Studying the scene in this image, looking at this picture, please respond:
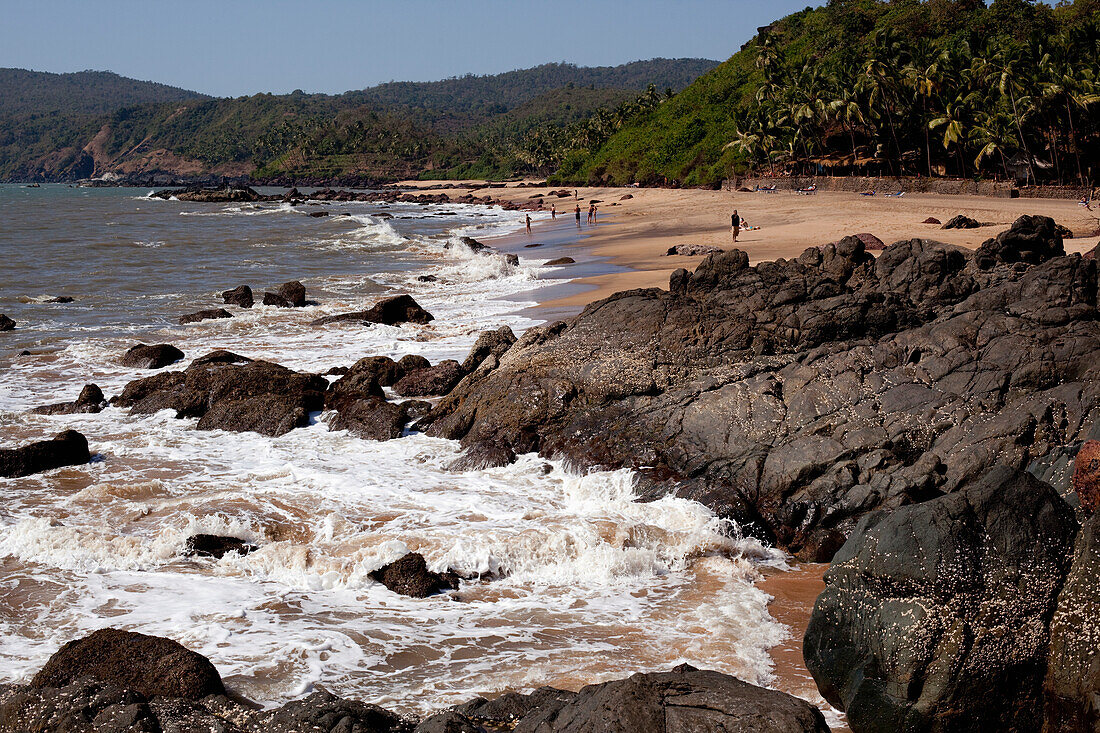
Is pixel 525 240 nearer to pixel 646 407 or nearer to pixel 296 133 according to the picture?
pixel 646 407

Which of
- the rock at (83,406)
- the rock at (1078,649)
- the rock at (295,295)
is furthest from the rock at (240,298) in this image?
the rock at (1078,649)

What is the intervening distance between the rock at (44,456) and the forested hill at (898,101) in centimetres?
3928

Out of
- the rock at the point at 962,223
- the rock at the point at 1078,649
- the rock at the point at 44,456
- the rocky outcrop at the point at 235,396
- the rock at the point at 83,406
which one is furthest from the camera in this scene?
the rock at the point at 962,223

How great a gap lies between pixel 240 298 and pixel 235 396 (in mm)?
12401

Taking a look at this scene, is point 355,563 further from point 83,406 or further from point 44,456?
point 83,406

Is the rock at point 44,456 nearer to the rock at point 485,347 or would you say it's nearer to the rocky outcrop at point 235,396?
the rocky outcrop at point 235,396

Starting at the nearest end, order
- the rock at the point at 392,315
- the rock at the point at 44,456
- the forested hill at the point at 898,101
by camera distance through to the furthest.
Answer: the rock at the point at 44,456 → the rock at the point at 392,315 → the forested hill at the point at 898,101

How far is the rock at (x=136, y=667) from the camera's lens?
20.8 ft

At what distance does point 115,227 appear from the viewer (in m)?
62.3

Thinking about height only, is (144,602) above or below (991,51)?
below

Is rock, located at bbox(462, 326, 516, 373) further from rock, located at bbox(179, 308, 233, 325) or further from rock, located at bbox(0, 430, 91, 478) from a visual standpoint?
rock, located at bbox(179, 308, 233, 325)

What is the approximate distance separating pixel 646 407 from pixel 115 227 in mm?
61087

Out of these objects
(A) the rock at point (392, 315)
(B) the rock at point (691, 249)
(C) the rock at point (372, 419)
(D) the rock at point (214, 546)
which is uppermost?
(B) the rock at point (691, 249)

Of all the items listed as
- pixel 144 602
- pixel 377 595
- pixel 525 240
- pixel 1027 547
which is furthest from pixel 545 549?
pixel 525 240
